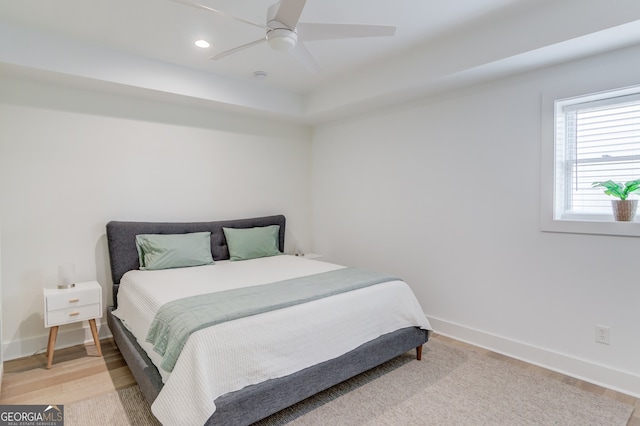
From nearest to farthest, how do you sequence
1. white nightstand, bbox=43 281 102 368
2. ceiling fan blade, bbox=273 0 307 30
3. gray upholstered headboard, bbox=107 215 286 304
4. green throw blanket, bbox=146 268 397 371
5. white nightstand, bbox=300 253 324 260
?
ceiling fan blade, bbox=273 0 307 30, green throw blanket, bbox=146 268 397 371, white nightstand, bbox=43 281 102 368, gray upholstered headboard, bbox=107 215 286 304, white nightstand, bbox=300 253 324 260

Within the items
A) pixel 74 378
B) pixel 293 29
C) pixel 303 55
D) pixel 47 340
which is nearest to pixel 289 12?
pixel 293 29

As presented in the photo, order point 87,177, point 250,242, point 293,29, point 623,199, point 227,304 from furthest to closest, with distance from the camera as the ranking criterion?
point 250,242 < point 87,177 < point 623,199 < point 227,304 < point 293,29

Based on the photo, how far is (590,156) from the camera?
2.64 meters

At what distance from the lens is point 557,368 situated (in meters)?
2.70

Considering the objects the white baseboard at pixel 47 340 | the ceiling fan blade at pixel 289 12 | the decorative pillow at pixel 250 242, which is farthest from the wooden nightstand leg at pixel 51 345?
the ceiling fan blade at pixel 289 12

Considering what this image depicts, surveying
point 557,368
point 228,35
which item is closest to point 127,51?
point 228,35

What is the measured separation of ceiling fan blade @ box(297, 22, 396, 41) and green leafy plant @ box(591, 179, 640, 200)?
1881 mm

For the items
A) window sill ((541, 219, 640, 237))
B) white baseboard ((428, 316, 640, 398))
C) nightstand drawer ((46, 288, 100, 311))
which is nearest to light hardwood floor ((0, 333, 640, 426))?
white baseboard ((428, 316, 640, 398))

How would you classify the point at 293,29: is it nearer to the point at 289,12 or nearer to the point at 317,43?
the point at 289,12

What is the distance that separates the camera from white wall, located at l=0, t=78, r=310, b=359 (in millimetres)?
2967

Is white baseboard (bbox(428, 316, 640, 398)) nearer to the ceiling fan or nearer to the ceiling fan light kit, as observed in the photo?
the ceiling fan

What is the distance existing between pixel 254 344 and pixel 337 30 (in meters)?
1.79

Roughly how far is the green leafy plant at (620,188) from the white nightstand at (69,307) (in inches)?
156

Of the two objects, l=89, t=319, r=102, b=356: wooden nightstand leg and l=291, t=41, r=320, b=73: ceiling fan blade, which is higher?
l=291, t=41, r=320, b=73: ceiling fan blade
